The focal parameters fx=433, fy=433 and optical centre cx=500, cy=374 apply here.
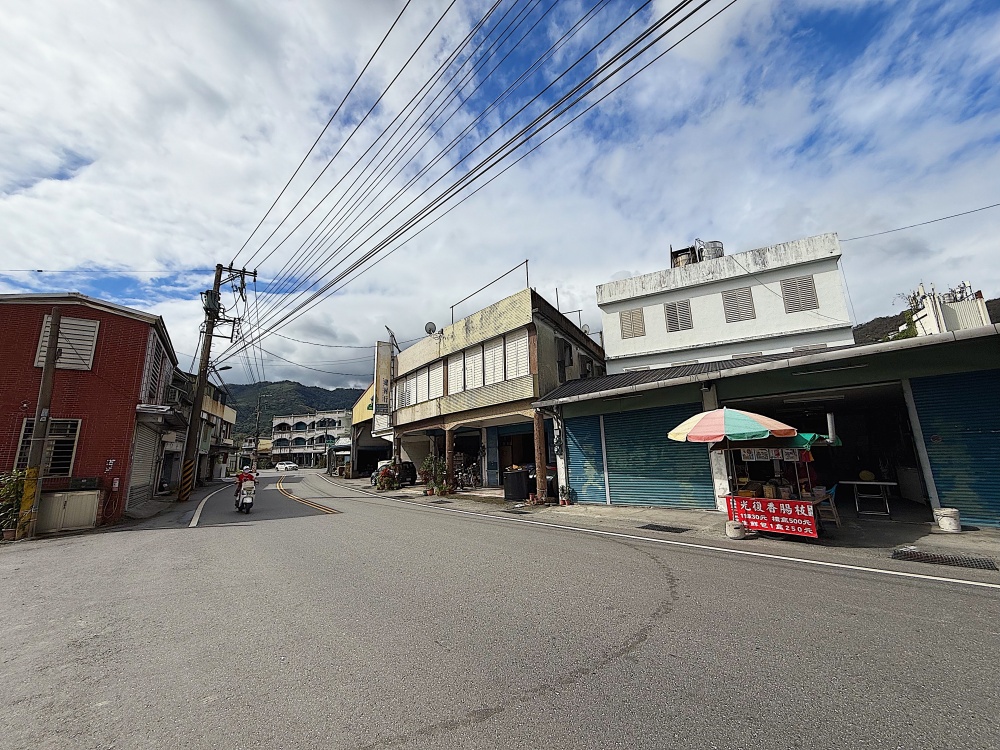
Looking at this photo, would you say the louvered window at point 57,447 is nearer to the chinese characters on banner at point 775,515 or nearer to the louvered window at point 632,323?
the chinese characters on banner at point 775,515

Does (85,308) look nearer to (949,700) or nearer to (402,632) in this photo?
(402,632)

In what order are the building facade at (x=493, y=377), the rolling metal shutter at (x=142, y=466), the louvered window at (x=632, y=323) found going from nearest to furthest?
the rolling metal shutter at (x=142, y=466), the building facade at (x=493, y=377), the louvered window at (x=632, y=323)

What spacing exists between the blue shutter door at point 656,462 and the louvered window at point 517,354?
174 inches

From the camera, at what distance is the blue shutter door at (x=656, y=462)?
41.2 ft

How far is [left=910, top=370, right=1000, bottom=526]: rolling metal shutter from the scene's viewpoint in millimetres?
9094

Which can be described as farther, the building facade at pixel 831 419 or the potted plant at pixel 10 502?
the potted plant at pixel 10 502

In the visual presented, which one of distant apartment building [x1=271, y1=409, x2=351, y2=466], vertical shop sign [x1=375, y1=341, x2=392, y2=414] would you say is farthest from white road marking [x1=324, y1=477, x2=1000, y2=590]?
distant apartment building [x1=271, y1=409, x2=351, y2=466]

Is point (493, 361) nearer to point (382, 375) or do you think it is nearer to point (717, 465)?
point (717, 465)

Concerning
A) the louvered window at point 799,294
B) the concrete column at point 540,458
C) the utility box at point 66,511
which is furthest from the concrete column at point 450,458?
the louvered window at point 799,294

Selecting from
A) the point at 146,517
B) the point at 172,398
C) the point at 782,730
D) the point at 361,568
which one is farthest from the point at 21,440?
the point at 782,730

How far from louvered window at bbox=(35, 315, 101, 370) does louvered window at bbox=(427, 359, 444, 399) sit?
13.4 metres

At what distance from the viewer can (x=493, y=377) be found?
63.3ft

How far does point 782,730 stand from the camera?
2.70 meters

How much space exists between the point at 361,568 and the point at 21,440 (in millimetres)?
13857
